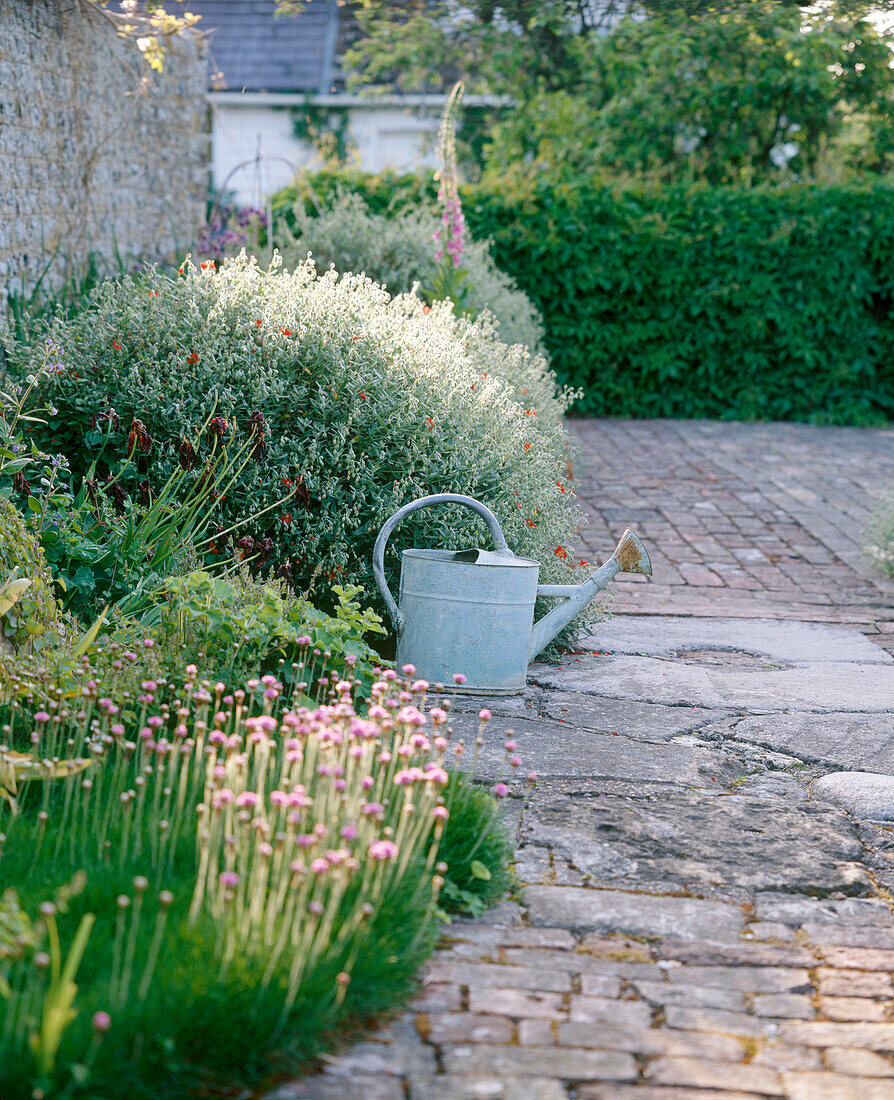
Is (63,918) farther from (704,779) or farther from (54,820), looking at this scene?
(704,779)

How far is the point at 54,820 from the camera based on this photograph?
2414mm

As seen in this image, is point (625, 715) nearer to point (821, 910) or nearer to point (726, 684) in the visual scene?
point (726, 684)

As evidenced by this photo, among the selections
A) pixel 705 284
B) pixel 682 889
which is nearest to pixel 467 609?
pixel 682 889

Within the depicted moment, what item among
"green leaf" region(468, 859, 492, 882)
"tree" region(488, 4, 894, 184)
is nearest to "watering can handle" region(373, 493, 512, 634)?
"green leaf" region(468, 859, 492, 882)

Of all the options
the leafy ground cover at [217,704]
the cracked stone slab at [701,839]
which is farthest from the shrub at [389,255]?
the cracked stone slab at [701,839]

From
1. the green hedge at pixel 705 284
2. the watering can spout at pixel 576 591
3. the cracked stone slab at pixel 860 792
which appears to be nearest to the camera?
the cracked stone slab at pixel 860 792

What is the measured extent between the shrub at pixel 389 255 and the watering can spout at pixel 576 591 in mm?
4917

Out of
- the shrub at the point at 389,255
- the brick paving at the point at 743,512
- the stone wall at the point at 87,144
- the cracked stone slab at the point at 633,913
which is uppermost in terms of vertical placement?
the stone wall at the point at 87,144

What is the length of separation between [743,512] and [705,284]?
4946 millimetres

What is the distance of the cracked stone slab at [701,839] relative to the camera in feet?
8.55

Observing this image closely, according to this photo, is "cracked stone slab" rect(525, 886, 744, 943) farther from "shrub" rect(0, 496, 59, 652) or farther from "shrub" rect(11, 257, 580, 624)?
"shrub" rect(11, 257, 580, 624)

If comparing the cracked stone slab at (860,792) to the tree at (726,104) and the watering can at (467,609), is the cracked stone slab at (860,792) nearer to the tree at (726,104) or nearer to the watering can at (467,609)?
the watering can at (467,609)

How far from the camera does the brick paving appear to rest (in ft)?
18.8

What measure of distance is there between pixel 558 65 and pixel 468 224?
4228 millimetres
